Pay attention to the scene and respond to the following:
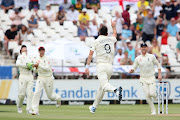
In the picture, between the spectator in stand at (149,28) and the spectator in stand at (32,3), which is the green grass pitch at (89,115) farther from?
the spectator in stand at (32,3)

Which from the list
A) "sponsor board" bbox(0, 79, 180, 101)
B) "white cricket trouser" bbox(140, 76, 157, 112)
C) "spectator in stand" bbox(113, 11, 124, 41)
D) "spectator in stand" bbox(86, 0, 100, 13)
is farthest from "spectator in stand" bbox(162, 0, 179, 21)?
"white cricket trouser" bbox(140, 76, 157, 112)

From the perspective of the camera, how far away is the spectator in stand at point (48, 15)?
2914 centimetres

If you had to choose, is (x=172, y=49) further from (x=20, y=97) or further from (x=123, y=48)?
(x=20, y=97)

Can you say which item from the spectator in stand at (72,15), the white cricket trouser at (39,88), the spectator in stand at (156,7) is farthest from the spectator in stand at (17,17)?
the white cricket trouser at (39,88)

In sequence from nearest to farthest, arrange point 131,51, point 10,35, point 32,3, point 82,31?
1. point 131,51
2. point 10,35
3. point 82,31
4. point 32,3

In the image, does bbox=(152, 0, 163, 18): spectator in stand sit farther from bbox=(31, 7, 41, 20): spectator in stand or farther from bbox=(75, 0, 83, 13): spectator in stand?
bbox=(31, 7, 41, 20): spectator in stand

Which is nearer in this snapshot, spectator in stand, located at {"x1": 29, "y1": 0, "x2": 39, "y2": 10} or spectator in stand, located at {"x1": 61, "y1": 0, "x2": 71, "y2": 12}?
spectator in stand, located at {"x1": 29, "y1": 0, "x2": 39, "y2": 10}

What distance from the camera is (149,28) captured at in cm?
2755

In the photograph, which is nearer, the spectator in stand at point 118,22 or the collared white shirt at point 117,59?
the collared white shirt at point 117,59

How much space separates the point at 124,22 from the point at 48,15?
4094 mm

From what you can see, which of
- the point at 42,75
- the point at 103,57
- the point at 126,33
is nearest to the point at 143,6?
the point at 126,33

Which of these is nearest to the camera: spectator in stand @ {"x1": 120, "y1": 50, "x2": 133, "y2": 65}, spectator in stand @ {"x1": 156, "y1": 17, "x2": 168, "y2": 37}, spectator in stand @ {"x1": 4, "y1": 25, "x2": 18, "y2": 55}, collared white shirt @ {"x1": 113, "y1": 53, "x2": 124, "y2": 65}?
spectator in stand @ {"x1": 120, "y1": 50, "x2": 133, "y2": 65}

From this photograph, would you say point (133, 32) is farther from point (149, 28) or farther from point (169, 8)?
point (169, 8)

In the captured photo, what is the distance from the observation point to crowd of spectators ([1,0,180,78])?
26797mm
